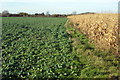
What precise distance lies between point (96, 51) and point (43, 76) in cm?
406

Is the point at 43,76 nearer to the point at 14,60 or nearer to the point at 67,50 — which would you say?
the point at 14,60

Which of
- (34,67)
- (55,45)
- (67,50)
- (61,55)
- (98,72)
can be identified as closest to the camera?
(98,72)

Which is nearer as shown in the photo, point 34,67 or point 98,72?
point 98,72

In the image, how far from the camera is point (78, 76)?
8109mm

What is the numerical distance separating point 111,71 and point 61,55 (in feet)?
10.2

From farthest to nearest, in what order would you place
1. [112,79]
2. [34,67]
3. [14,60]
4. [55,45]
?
[55,45] → [14,60] → [34,67] → [112,79]

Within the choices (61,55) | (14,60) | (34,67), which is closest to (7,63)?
(14,60)

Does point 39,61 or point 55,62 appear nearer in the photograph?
point 55,62

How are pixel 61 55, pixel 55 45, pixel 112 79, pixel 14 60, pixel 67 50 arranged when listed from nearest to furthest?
pixel 112 79 → pixel 14 60 → pixel 61 55 → pixel 67 50 → pixel 55 45

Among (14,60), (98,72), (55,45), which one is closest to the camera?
(98,72)

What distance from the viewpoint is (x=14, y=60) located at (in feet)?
32.2

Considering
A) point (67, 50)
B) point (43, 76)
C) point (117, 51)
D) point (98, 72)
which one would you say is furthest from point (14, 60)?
point (117, 51)

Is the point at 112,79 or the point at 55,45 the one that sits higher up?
the point at 55,45

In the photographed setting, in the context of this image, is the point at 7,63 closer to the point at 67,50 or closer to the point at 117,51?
the point at 67,50
